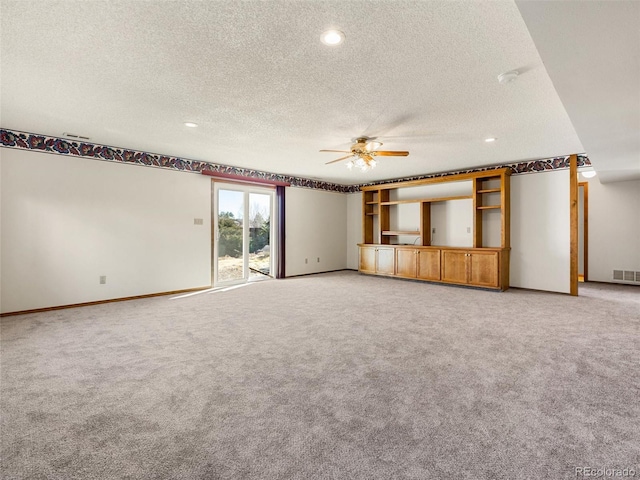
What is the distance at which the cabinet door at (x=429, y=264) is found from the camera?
6664 millimetres

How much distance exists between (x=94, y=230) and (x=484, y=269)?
6.82 m

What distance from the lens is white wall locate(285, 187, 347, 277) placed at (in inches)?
305

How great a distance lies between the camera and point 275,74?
2.62 metres

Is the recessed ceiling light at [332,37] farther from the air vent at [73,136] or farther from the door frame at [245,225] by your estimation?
the door frame at [245,225]

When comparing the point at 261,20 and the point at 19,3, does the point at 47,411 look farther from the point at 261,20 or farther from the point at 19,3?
the point at 261,20

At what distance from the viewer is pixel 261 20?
1946 mm

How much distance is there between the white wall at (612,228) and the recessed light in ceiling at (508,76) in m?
6.23

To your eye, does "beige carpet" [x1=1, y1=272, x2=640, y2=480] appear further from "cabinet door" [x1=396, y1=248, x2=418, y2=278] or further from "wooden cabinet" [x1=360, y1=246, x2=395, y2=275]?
"wooden cabinet" [x1=360, y1=246, x2=395, y2=275]

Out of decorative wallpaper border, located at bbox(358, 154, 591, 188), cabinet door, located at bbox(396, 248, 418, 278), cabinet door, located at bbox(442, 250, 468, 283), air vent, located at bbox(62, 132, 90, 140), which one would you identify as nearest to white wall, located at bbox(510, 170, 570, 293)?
decorative wallpaper border, located at bbox(358, 154, 591, 188)

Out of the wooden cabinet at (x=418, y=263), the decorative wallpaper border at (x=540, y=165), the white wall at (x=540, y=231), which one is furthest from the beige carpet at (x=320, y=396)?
the decorative wallpaper border at (x=540, y=165)

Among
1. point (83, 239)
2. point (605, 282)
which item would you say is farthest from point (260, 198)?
point (605, 282)

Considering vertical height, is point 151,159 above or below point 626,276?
above

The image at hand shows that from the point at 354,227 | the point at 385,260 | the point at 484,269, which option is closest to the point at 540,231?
the point at 484,269

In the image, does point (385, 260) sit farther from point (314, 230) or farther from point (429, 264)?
point (314, 230)
